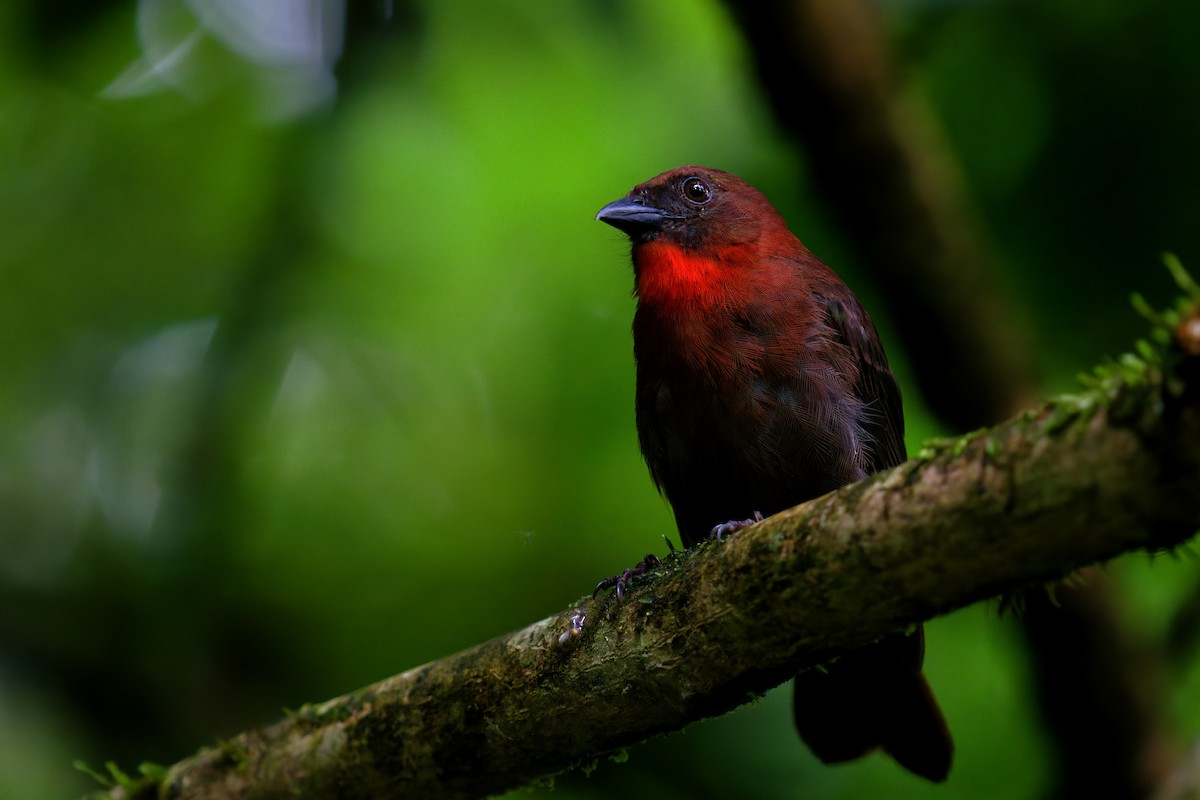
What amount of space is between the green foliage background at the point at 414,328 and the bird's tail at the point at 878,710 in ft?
2.79

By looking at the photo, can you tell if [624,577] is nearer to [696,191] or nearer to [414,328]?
[696,191]

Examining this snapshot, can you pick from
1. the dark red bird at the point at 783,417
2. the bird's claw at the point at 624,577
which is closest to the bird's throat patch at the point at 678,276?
the dark red bird at the point at 783,417

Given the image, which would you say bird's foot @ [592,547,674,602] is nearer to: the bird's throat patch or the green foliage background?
the bird's throat patch

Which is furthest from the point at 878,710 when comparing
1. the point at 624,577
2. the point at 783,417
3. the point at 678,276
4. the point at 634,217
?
the point at 634,217

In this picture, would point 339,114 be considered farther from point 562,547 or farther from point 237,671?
point 237,671

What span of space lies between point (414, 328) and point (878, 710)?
3.27 metres

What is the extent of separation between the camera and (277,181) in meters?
5.42

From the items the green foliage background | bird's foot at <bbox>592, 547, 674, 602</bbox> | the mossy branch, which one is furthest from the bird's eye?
the mossy branch

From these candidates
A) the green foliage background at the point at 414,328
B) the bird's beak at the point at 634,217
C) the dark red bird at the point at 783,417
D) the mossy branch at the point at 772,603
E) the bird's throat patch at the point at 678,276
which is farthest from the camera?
the green foliage background at the point at 414,328

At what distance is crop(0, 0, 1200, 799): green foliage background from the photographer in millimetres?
4949

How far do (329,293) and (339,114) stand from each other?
1.62 m

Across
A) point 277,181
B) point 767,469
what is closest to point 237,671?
point 277,181

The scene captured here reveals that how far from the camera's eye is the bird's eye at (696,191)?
456cm

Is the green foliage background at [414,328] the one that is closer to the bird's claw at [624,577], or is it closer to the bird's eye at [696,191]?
the bird's eye at [696,191]
